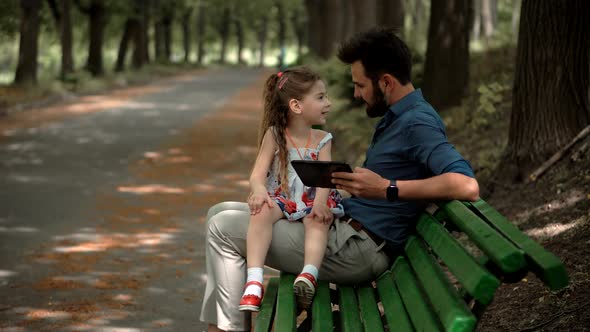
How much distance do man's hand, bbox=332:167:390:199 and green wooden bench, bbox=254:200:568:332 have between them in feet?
0.92

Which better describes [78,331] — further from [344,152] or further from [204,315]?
[344,152]

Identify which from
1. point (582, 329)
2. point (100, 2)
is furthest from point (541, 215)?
point (100, 2)

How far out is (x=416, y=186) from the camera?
3.68 metres

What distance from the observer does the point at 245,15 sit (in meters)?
75.6

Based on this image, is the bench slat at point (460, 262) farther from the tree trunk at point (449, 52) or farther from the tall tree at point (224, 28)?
the tall tree at point (224, 28)

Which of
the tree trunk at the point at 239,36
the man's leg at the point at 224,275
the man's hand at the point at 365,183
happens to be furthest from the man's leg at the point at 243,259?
the tree trunk at the point at 239,36

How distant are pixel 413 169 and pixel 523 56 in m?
4.16

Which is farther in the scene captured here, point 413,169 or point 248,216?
point 248,216

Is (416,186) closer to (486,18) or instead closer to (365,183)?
(365,183)

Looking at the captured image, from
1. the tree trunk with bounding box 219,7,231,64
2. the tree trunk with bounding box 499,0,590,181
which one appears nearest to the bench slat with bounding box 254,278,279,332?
the tree trunk with bounding box 499,0,590,181

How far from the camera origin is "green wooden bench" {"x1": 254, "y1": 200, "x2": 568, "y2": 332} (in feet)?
9.11

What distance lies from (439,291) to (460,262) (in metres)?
0.16

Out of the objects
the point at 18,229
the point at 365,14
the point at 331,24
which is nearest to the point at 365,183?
the point at 18,229

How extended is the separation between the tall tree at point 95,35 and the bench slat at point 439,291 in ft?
112
